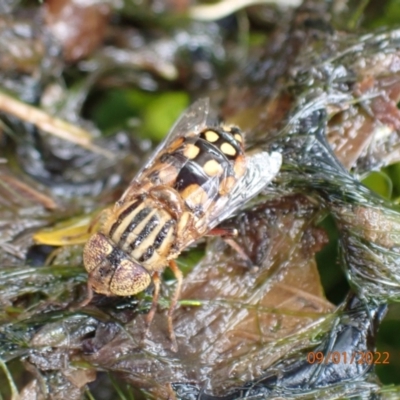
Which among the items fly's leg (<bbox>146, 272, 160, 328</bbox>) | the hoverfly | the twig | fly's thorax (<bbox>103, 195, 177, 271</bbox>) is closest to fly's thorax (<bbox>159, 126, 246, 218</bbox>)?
the hoverfly

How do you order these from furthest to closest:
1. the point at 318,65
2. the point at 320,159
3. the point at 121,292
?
the point at 318,65, the point at 320,159, the point at 121,292

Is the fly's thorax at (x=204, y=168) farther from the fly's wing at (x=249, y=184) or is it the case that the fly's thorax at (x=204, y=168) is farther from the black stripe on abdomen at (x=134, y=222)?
the black stripe on abdomen at (x=134, y=222)

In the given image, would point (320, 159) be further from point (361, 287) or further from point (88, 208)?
point (88, 208)

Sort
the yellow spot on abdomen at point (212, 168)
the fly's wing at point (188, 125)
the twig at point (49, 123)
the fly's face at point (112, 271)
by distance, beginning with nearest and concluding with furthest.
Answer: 1. the fly's face at point (112, 271)
2. the yellow spot on abdomen at point (212, 168)
3. the fly's wing at point (188, 125)
4. the twig at point (49, 123)

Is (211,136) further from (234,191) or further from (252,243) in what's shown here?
(252,243)

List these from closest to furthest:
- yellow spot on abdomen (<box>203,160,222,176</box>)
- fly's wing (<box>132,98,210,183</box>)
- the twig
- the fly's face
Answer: the fly's face
yellow spot on abdomen (<box>203,160,222,176</box>)
fly's wing (<box>132,98,210,183</box>)
the twig

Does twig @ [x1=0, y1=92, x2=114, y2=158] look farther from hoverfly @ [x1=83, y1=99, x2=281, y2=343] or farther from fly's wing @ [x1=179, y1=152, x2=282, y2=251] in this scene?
fly's wing @ [x1=179, y1=152, x2=282, y2=251]

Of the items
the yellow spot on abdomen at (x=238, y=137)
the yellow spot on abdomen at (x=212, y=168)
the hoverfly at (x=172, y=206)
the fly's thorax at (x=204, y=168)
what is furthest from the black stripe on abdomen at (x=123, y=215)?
the yellow spot on abdomen at (x=238, y=137)

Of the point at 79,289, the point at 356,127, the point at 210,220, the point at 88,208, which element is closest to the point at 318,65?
the point at 356,127
